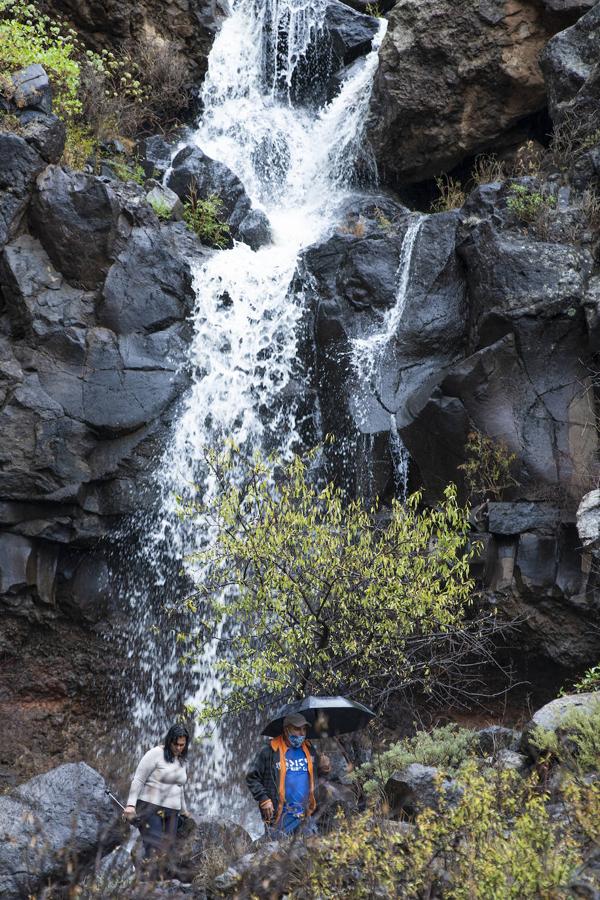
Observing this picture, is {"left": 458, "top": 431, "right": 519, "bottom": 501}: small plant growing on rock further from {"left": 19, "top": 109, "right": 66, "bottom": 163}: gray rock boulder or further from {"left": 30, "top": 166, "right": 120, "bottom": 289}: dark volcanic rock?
{"left": 19, "top": 109, "right": 66, "bottom": 163}: gray rock boulder

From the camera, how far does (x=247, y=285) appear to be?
15000 mm

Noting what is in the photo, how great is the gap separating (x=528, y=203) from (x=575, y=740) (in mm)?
9482

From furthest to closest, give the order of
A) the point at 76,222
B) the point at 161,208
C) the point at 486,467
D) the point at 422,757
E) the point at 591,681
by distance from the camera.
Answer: the point at 161,208 < the point at 76,222 < the point at 486,467 < the point at 591,681 < the point at 422,757

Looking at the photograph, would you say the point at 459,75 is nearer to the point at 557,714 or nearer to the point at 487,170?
the point at 487,170

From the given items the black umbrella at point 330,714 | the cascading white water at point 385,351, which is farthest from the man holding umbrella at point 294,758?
the cascading white water at point 385,351

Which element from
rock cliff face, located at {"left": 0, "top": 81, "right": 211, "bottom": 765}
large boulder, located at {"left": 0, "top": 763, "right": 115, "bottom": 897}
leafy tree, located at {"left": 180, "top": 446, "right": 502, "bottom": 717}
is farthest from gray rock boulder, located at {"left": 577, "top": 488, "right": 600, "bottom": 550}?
rock cliff face, located at {"left": 0, "top": 81, "right": 211, "bottom": 765}

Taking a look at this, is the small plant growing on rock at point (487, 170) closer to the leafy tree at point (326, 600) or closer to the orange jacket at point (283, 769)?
the leafy tree at point (326, 600)

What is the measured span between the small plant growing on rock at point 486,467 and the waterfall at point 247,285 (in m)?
2.98

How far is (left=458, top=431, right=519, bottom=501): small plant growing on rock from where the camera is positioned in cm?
1204

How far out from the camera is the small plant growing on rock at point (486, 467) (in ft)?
39.5

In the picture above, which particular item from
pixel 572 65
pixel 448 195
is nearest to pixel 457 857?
pixel 572 65

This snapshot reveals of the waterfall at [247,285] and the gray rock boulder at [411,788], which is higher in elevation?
the waterfall at [247,285]

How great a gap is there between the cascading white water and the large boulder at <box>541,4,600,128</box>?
3.34 m

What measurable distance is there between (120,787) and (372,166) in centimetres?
1332
